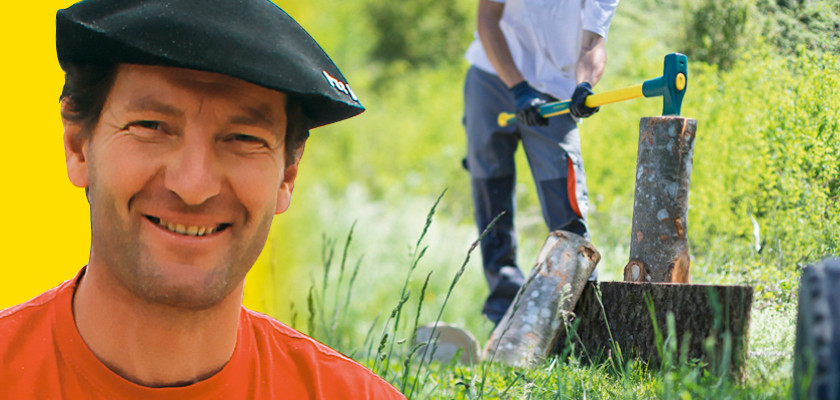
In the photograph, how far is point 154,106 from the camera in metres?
1.70

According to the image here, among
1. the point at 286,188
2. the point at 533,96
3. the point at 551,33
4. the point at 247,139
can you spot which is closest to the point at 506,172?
the point at 533,96

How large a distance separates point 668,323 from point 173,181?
3.58 ft

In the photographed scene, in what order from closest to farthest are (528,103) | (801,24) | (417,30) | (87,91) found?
1. (87,91)
2. (801,24)
3. (528,103)
4. (417,30)

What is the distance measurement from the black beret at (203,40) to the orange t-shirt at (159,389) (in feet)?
1.91

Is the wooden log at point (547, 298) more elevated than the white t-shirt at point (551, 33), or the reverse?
the white t-shirt at point (551, 33)

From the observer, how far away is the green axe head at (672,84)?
7.30 ft

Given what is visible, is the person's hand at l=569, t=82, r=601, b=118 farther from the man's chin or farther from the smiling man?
the man's chin

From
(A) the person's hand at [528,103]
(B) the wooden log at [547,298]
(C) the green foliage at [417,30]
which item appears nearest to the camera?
(B) the wooden log at [547,298]

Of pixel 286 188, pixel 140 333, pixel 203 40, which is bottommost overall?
pixel 140 333

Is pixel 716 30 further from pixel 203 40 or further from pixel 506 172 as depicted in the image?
pixel 203 40

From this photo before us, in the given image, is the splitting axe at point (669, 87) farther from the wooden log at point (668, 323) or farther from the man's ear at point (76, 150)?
the man's ear at point (76, 150)

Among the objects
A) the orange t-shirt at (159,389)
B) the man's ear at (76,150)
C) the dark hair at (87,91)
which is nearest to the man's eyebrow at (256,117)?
the dark hair at (87,91)

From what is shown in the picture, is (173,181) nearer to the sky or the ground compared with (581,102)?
nearer to the ground

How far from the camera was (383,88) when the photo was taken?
13.7m
